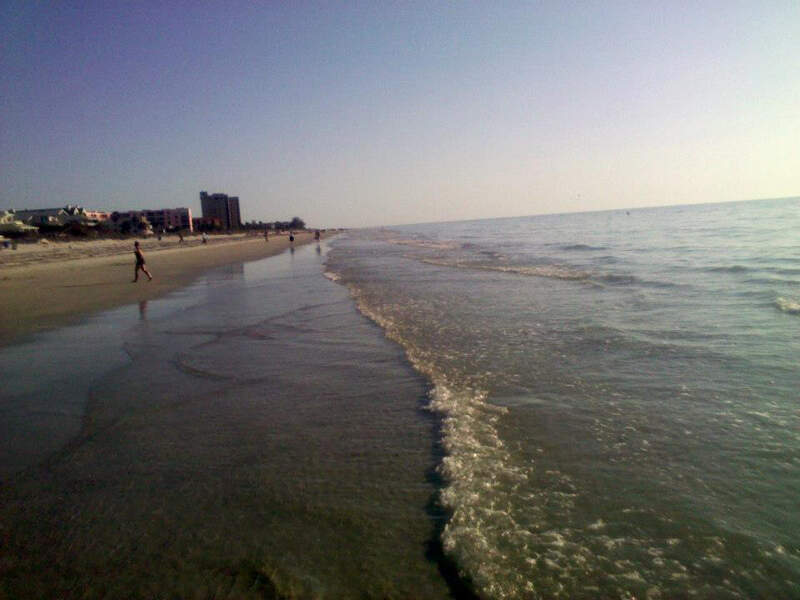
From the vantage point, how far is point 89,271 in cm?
2531

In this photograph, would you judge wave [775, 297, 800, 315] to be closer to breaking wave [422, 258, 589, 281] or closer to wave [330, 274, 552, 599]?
breaking wave [422, 258, 589, 281]

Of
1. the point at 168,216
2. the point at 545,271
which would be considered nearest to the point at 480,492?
the point at 545,271

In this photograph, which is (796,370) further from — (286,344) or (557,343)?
(286,344)

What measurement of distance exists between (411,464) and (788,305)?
10.3m

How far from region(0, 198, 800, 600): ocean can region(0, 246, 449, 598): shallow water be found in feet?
0.06

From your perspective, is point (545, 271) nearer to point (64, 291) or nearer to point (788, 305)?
point (788, 305)

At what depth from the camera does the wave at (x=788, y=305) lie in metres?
9.08

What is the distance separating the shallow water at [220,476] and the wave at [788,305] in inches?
330

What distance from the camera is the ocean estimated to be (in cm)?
255

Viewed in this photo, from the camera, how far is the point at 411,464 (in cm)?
372

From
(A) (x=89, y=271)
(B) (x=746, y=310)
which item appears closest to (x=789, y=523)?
(B) (x=746, y=310)

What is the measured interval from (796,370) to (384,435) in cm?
547

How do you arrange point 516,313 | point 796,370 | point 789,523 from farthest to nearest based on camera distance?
point 516,313 < point 796,370 < point 789,523

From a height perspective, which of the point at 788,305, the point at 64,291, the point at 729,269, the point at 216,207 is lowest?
the point at 64,291
